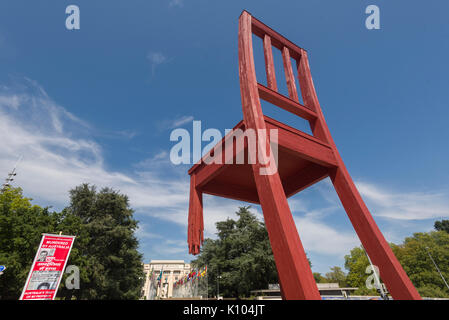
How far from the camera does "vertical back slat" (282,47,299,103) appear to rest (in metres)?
4.55

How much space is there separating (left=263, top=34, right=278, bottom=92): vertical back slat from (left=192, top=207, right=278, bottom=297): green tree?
19.9 meters

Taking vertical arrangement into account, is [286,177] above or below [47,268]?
above

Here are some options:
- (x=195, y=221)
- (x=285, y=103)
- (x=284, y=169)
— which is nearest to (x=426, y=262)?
(x=284, y=169)

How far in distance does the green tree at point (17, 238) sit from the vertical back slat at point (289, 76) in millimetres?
20025

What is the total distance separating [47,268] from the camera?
333 inches

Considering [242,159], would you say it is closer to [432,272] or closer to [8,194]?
[8,194]

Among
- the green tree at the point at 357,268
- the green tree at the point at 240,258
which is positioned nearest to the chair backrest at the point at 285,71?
the green tree at the point at 240,258

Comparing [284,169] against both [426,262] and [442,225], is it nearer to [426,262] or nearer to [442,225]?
[426,262]

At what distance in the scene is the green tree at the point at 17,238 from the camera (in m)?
14.7

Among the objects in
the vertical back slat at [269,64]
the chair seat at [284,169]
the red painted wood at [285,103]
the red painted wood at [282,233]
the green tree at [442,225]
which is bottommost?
the red painted wood at [282,233]

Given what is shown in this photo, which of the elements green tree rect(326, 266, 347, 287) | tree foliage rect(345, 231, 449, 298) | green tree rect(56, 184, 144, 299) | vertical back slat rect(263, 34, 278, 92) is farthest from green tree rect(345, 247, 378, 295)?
vertical back slat rect(263, 34, 278, 92)

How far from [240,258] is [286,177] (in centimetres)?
1996

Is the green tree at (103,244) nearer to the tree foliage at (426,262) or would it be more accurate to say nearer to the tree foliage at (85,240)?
the tree foliage at (85,240)
